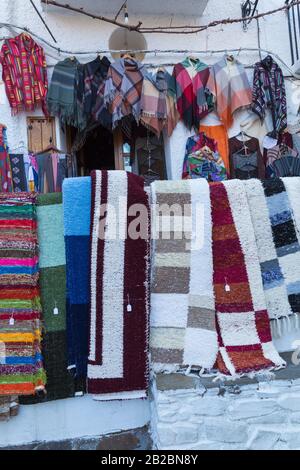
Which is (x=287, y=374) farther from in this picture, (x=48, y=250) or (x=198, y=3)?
(x=198, y=3)

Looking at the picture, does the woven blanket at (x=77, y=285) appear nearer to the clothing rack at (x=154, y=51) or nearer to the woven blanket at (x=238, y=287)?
the woven blanket at (x=238, y=287)

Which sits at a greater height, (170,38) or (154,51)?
(170,38)

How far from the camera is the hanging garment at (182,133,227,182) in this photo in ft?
13.7

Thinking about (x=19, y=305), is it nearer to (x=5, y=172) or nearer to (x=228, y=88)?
(x=5, y=172)

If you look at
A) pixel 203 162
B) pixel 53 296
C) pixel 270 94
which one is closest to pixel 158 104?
pixel 203 162

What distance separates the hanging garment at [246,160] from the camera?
14.0 ft

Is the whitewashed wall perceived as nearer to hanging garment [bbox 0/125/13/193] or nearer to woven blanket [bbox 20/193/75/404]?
hanging garment [bbox 0/125/13/193]

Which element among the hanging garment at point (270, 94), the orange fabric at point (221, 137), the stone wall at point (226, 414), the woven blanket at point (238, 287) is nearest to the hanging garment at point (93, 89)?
the orange fabric at point (221, 137)

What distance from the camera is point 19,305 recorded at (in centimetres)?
254

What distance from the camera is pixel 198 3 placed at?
4.38m

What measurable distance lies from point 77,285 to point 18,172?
1.89 meters

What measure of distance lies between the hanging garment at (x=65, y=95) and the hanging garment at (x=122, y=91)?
323 mm

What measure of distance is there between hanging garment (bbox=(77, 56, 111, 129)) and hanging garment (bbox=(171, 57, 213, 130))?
2.47ft

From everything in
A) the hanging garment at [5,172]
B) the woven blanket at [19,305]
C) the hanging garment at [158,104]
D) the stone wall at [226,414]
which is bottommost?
the stone wall at [226,414]
